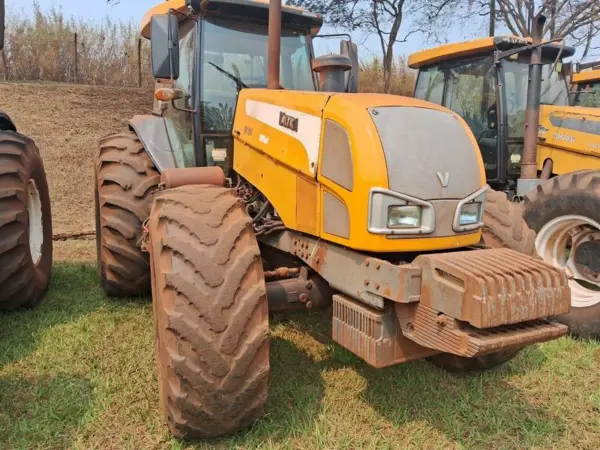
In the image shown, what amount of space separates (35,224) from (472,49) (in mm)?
4561

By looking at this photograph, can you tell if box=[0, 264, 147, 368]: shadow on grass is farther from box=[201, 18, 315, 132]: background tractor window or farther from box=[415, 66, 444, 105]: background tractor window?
box=[415, 66, 444, 105]: background tractor window

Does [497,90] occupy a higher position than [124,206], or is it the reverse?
[497,90]

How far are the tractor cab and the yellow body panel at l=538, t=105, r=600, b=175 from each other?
0.25 metres

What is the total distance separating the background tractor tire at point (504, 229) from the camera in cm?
291

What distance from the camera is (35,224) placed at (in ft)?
14.8

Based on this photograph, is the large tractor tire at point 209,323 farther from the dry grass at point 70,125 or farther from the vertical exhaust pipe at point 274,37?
the dry grass at point 70,125

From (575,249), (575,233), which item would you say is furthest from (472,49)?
(575,249)

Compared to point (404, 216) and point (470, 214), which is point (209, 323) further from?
point (470, 214)

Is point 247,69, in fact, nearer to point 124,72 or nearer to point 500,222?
point 500,222

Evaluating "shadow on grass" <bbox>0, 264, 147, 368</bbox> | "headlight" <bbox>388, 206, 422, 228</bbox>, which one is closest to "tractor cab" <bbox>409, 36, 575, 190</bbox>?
"headlight" <bbox>388, 206, 422, 228</bbox>

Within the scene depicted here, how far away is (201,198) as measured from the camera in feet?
8.34

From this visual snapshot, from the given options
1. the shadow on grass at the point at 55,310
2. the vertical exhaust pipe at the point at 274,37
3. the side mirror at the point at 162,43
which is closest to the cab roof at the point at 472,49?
the vertical exhaust pipe at the point at 274,37

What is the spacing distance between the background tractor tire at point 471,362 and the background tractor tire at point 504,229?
1.99ft

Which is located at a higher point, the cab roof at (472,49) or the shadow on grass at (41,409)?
the cab roof at (472,49)
